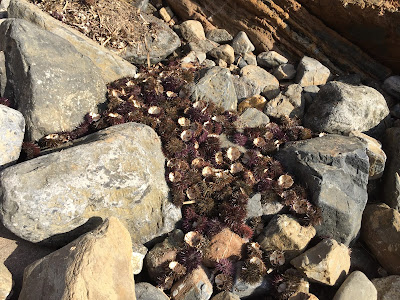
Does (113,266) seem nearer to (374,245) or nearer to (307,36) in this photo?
(374,245)

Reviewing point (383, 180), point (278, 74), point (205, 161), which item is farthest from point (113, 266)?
point (278, 74)

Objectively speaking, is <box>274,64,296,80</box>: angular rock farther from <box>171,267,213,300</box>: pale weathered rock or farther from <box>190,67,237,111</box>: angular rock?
<box>171,267,213,300</box>: pale weathered rock

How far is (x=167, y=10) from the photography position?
963 cm

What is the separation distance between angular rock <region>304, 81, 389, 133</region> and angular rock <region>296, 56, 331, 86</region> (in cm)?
111

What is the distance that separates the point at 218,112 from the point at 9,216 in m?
4.00

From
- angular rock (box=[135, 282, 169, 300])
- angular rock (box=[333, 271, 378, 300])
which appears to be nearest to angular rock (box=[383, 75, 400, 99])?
angular rock (box=[333, 271, 378, 300])

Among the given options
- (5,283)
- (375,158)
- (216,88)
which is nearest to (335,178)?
(375,158)

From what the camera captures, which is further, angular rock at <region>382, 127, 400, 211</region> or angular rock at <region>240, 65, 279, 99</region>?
angular rock at <region>240, 65, 279, 99</region>

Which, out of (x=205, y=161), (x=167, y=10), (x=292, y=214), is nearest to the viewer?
(x=292, y=214)

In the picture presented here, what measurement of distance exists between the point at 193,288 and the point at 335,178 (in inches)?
112

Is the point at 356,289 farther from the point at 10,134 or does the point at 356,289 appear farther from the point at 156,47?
the point at 156,47

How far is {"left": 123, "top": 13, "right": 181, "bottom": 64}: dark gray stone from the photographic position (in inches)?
331

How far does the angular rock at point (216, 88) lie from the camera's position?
694 cm

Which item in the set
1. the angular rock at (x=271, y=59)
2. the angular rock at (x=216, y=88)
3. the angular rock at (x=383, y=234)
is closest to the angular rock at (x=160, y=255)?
the angular rock at (x=216, y=88)
